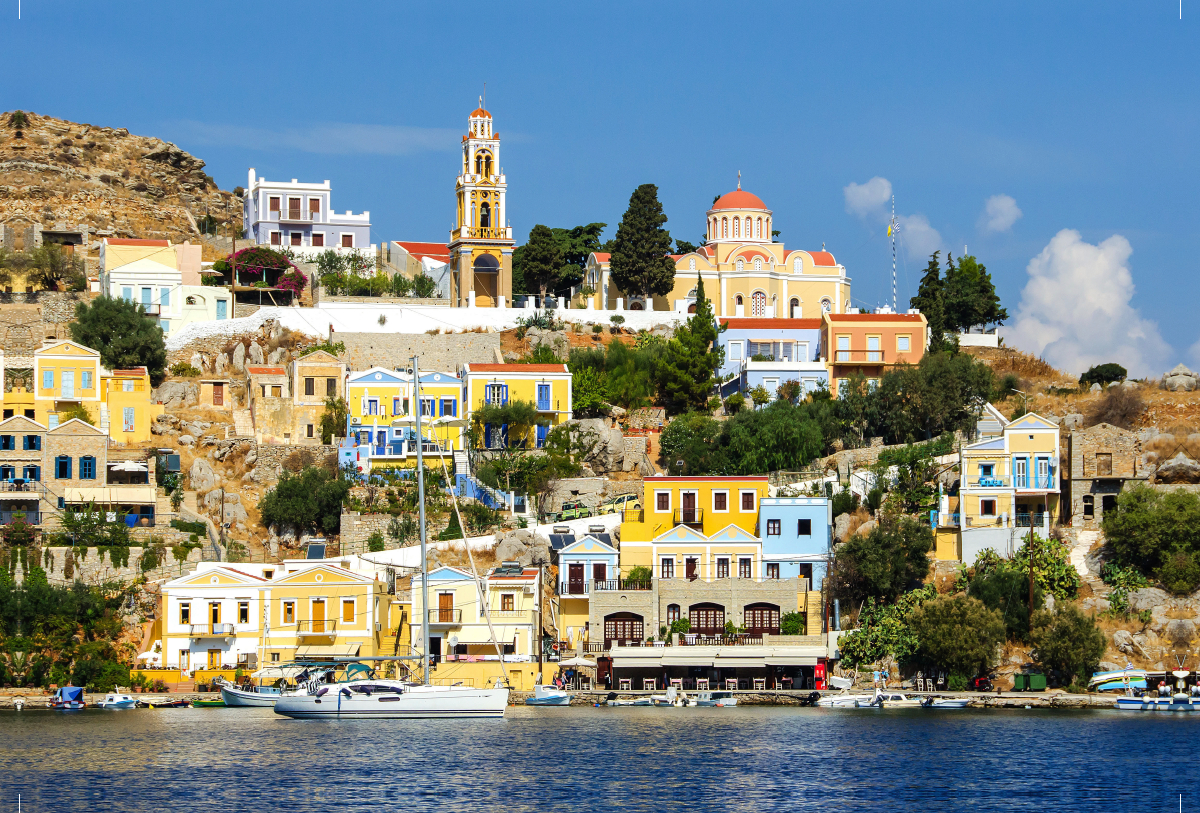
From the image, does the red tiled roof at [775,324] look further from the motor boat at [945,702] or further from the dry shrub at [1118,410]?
the motor boat at [945,702]

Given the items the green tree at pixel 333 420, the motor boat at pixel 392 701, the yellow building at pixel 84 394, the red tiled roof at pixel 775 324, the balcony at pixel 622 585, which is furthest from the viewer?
the red tiled roof at pixel 775 324

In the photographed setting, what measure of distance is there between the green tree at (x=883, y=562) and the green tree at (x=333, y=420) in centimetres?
2511

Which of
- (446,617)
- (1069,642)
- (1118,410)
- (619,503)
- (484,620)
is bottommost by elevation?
(1069,642)

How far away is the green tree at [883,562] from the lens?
6288 cm

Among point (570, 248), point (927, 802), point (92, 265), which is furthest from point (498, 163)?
point (927, 802)

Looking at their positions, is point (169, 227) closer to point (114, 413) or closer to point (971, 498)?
point (114, 413)

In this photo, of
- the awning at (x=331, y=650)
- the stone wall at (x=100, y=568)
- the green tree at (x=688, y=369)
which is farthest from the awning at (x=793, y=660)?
the stone wall at (x=100, y=568)

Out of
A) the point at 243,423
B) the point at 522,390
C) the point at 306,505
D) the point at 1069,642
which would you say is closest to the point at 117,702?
the point at 306,505

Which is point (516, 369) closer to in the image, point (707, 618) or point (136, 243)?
point (707, 618)

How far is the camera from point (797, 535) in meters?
67.1

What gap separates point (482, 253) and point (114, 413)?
2592cm

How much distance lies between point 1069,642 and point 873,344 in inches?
1096

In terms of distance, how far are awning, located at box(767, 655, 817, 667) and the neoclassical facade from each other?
34.0 m

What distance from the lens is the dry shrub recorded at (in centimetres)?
7462
